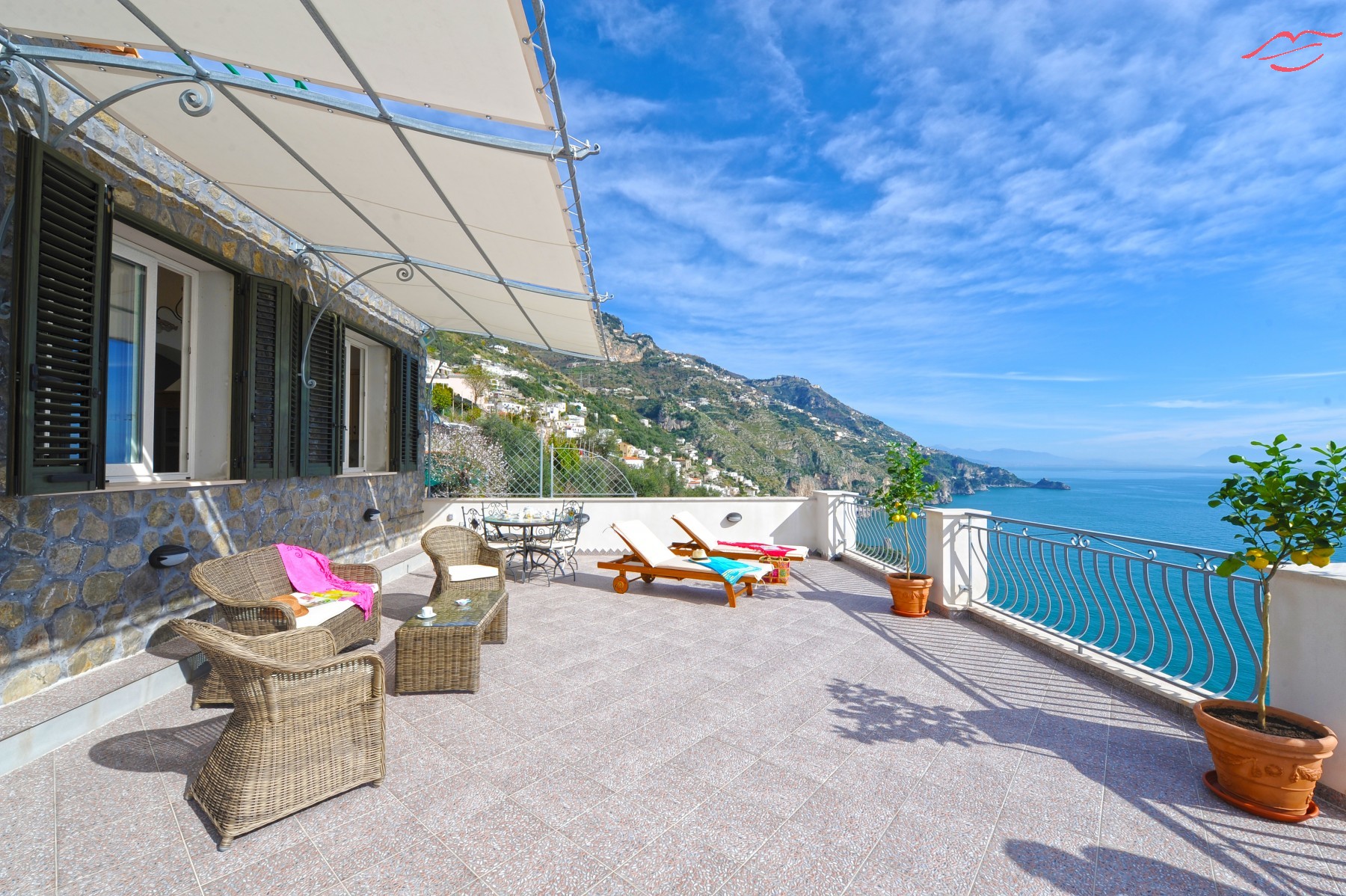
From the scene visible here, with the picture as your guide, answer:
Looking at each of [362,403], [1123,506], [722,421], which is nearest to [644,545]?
[362,403]

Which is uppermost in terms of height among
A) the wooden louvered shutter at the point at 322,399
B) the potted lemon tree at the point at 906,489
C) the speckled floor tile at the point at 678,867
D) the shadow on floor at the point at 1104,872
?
the wooden louvered shutter at the point at 322,399

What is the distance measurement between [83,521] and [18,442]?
26.9 inches

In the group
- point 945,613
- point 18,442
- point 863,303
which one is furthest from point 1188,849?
point 863,303

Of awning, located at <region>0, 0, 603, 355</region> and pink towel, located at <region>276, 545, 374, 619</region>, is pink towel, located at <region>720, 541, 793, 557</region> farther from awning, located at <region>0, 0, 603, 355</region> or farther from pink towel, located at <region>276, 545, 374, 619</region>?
pink towel, located at <region>276, 545, 374, 619</region>

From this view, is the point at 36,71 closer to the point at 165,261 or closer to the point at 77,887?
the point at 165,261

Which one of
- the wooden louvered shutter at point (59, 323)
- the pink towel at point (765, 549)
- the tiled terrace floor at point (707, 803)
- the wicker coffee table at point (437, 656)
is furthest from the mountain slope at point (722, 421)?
the tiled terrace floor at point (707, 803)

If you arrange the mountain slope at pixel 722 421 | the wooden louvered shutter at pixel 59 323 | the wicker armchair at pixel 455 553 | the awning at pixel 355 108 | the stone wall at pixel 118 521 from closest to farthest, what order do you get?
the awning at pixel 355 108, the wooden louvered shutter at pixel 59 323, the stone wall at pixel 118 521, the wicker armchair at pixel 455 553, the mountain slope at pixel 722 421

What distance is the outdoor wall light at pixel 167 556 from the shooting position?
355cm

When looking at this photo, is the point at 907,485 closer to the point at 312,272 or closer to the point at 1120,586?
the point at 1120,586

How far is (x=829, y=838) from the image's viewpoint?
2.11 metres

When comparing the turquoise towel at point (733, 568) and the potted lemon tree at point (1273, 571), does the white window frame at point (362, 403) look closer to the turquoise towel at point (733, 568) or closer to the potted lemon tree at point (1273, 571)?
the turquoise towel at point (733, 568)

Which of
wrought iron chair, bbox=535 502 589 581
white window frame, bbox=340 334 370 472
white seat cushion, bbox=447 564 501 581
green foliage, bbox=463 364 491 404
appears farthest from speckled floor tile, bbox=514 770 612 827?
green foliage, bbox=463 364 491 404

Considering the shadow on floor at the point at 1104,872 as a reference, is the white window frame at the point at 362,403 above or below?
above

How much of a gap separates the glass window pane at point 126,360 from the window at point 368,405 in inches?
117
